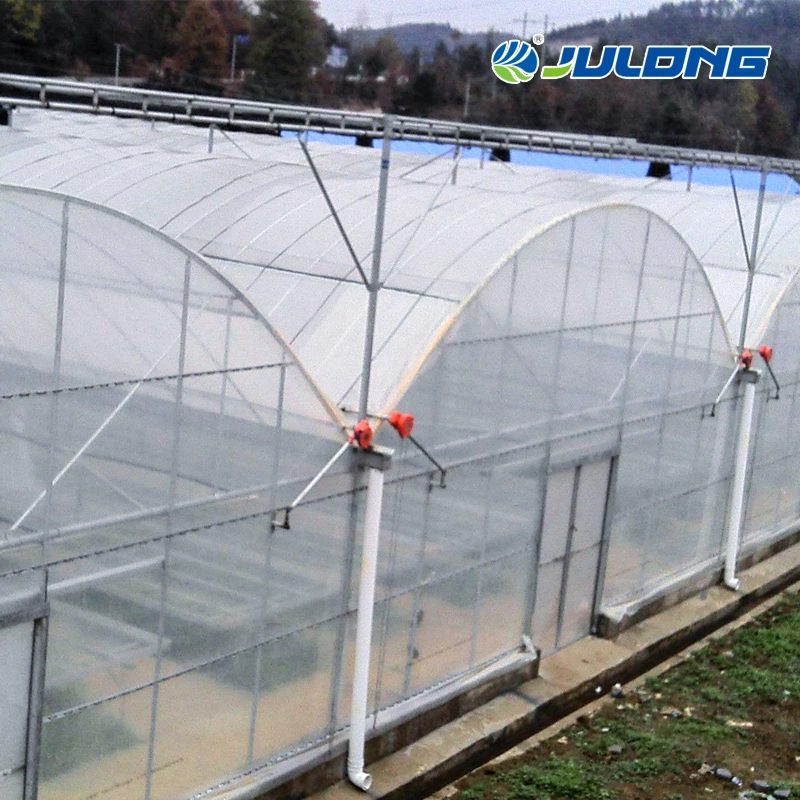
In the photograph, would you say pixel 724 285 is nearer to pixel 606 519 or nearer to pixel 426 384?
pixel 606 519

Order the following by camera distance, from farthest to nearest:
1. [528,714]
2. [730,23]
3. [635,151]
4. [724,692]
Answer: [730,23] → [635,151] → [724,692] → [528,714]

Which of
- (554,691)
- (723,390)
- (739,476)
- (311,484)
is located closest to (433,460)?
(311,484)

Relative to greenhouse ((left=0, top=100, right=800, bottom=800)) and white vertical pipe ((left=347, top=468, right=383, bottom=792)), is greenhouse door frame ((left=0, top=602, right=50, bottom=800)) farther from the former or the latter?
white vertical pipe ((left=347, top=468, right=383, bottom=792))

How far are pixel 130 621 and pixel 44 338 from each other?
2.49m

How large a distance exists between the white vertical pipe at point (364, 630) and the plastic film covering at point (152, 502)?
330 mm

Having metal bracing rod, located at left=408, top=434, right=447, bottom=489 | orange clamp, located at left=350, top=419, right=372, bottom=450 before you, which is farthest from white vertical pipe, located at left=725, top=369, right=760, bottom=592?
orange clamp, located at left=350, top=419, right=372, bottom=450

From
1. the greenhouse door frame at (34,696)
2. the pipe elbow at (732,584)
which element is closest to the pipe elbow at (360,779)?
the greenhouse door frame at (34,696)

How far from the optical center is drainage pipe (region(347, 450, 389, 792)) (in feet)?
42.2

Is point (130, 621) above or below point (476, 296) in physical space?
below

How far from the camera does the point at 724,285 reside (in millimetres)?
21984

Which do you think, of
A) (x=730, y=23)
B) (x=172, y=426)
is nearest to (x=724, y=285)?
(x=172, y=426)

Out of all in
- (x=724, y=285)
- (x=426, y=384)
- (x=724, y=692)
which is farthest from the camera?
(x=724, y=285)

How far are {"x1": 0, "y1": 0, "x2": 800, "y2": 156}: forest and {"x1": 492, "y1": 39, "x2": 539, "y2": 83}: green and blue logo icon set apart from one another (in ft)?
102

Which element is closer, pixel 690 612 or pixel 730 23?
pixel 690 612
